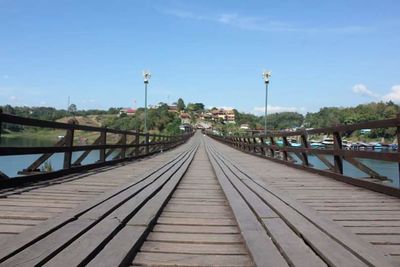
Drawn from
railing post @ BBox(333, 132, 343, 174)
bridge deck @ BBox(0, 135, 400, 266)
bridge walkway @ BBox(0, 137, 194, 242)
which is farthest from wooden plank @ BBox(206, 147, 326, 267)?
railing post @ BBox(333, 132, 343, 174)

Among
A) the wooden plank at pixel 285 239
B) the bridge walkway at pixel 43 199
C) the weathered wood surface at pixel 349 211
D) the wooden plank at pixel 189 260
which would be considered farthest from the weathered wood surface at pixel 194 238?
the bridge walkway at pixel 43 199

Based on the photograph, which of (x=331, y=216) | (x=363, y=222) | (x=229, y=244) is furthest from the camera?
(x=331, y=216)

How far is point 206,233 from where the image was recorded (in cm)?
416

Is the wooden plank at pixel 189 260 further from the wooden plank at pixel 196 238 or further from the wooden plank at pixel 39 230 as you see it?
the wooden plank at pixel 39 230

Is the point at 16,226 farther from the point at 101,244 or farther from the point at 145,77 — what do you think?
the point at 145,77

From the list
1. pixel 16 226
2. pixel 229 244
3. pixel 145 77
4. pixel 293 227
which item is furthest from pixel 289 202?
pixel 145 77

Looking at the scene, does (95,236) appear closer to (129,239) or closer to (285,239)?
(129,239)

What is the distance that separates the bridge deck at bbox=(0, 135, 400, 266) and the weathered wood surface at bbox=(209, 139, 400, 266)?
1 centimetres

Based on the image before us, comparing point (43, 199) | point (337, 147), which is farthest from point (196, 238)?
point (337, 147)

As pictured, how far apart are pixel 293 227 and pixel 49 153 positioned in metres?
5.59

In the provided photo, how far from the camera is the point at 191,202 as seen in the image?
6.05 meters

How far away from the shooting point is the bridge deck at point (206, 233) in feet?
10.4

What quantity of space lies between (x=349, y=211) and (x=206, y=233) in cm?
206

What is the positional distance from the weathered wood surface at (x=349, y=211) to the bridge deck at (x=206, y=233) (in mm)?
13
